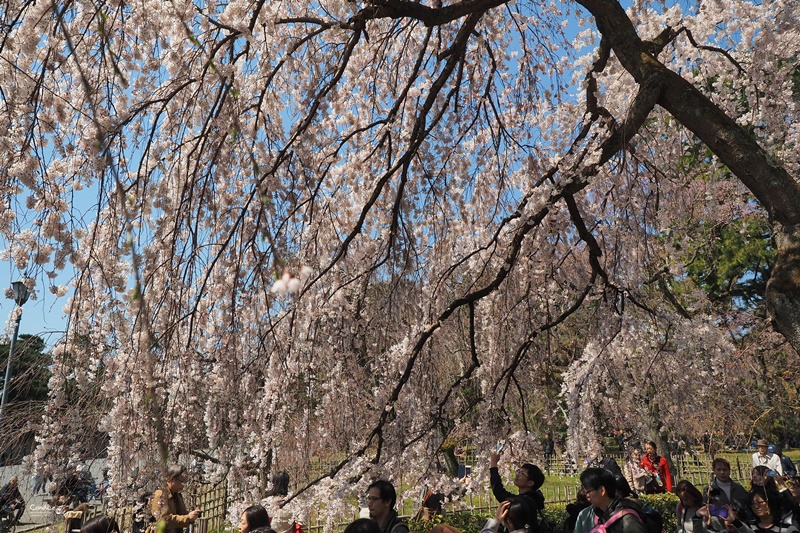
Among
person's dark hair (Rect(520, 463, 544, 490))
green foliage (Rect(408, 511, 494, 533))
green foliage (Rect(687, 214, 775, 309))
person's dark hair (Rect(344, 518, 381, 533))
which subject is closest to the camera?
person's dark hair (Rect(344, 518, 381, 533))

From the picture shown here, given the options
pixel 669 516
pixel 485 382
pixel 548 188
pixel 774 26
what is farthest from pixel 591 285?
pixel 669 516

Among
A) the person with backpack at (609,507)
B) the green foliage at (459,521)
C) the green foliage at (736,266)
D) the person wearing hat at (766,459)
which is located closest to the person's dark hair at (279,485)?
the person with backpack at (609,507)

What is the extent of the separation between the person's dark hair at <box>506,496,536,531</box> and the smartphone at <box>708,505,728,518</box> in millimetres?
1490

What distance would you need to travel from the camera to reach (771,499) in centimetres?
378

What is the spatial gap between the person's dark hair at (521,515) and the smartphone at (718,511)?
4.89ft

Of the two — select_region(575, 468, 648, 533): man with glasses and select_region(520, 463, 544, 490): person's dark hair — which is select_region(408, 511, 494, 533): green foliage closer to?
select_region(520, 463, 544, 490): person's dark hair

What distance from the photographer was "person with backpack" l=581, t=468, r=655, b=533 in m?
2.32

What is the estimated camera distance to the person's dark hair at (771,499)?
3.73m

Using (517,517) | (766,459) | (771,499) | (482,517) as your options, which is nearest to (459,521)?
(482,517)

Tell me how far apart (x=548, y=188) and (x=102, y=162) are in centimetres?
239

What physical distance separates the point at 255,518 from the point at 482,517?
14.7 ft

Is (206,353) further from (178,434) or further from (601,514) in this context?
(601,514)

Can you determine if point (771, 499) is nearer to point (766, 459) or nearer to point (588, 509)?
point (588, 509)

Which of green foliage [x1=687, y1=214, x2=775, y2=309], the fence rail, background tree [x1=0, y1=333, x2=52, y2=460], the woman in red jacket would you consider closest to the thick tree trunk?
the fence rail
